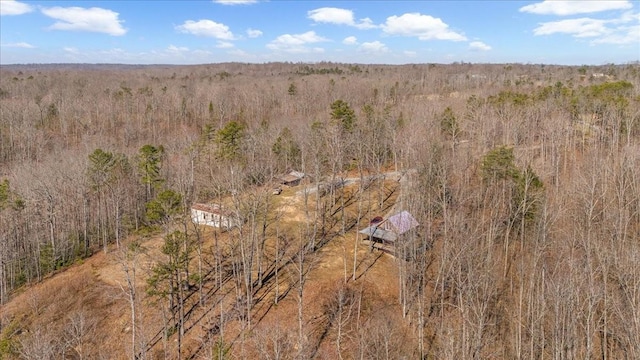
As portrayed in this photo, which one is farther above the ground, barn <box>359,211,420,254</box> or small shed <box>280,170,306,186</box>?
small shed <box>280,170,306,186</box>

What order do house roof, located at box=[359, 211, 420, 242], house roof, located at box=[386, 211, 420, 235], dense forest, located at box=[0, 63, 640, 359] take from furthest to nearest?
house roof, located at box=[359, 211, 420, 242], house roof, located at box=[386, 211, 420, 235], dense forest, located at box=[0, 63, 640, 359]

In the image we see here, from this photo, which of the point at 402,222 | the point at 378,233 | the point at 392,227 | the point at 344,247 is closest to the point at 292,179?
the point at 344,247

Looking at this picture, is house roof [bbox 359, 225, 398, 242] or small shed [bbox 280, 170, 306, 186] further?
small shed [bbox 280, 170, 306, 186]

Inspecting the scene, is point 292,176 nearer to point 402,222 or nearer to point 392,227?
point 392,227

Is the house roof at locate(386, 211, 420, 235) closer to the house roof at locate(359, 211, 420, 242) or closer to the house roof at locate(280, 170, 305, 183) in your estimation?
the house roof at locate(359, 211, 420, 242)

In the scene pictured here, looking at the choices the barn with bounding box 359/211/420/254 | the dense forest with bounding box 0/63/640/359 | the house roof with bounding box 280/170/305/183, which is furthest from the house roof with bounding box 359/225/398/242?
the house roof with bounding box 280/170/305/183

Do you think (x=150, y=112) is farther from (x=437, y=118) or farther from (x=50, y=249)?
(x=437, y=118)

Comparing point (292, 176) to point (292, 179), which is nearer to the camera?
point (292, 179)
